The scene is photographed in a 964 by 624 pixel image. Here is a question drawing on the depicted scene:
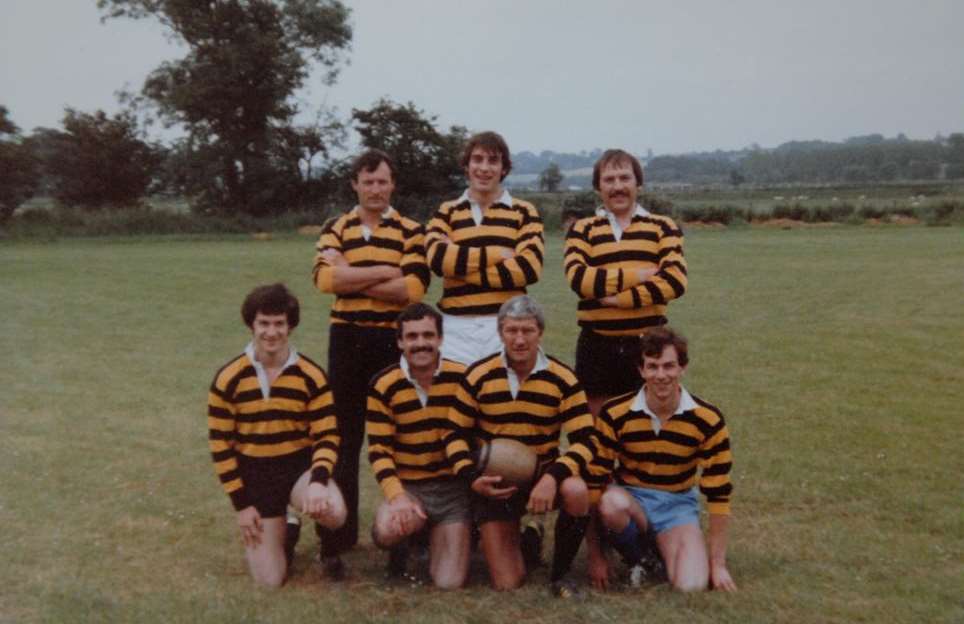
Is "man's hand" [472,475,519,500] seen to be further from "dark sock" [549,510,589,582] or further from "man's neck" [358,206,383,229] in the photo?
"man's neck" [358,206,383,229]

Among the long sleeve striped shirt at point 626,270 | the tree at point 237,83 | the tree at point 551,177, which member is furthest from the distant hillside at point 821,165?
the long sleeve striped shirt at point 626,270

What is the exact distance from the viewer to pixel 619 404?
4.56 metres

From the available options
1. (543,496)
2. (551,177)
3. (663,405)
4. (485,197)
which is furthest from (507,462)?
(551,177)

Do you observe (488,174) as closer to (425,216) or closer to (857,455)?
(857,455)

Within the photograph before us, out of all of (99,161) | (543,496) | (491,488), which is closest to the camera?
(543,496)

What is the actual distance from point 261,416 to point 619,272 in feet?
6.03

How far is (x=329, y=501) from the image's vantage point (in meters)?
4.35

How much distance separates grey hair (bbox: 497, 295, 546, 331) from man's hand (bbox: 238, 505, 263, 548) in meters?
1.45

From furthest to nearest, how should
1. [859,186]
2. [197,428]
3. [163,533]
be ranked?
[859,186], [197,428], [163,533]

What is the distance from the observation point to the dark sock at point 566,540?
4.35 m

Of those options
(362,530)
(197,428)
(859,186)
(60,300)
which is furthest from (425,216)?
(859,186)

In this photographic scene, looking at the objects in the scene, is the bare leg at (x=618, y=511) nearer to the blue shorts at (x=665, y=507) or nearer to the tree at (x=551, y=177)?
the blue shorts at (x=665, y=507)

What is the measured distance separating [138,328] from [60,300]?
3.77 m

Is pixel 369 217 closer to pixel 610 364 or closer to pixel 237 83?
pixel 610 364
